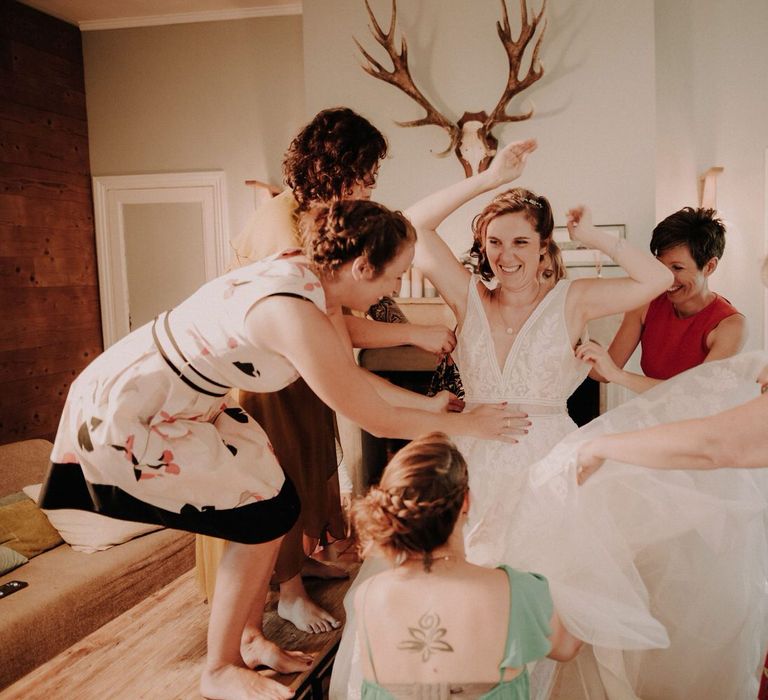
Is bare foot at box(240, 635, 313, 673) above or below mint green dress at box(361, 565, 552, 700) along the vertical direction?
below

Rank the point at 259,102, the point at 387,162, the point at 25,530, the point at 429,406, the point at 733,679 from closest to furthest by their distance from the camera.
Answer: the point at 733,679 → the point at 429,406 → the point at 25,530 → the point at 387,162 → the point at 259,102

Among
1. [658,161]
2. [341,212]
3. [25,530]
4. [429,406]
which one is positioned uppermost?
[658,161]

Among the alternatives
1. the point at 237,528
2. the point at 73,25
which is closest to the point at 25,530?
the point at 237,528

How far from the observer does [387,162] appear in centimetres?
408

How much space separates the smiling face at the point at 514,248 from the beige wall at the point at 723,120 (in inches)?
103

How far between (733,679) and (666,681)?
0.15 meters

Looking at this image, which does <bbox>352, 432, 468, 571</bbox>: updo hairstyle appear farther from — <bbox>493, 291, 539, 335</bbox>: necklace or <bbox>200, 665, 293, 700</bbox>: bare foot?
<bbox>493, 291, 539, 335</bbox>: necklace

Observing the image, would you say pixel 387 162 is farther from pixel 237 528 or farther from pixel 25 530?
pixel 237 528

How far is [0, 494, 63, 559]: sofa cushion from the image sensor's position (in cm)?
317

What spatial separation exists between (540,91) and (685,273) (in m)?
2.04

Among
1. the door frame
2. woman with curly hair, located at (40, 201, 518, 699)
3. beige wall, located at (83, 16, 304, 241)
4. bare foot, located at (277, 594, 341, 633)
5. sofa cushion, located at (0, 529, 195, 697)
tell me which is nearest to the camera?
woman with curly hair, located at (40, 201, 518, 699)

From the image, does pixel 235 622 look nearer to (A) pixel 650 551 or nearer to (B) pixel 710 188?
(A) pixel 650 551

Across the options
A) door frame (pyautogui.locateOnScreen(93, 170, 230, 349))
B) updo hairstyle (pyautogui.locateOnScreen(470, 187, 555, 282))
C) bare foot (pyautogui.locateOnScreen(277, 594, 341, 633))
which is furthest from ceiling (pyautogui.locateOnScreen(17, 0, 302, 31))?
bare foot (pyautogui.locateOnScreen(277, 594, 341, 633))

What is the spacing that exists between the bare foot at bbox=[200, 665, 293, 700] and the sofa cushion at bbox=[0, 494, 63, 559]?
1930mm
